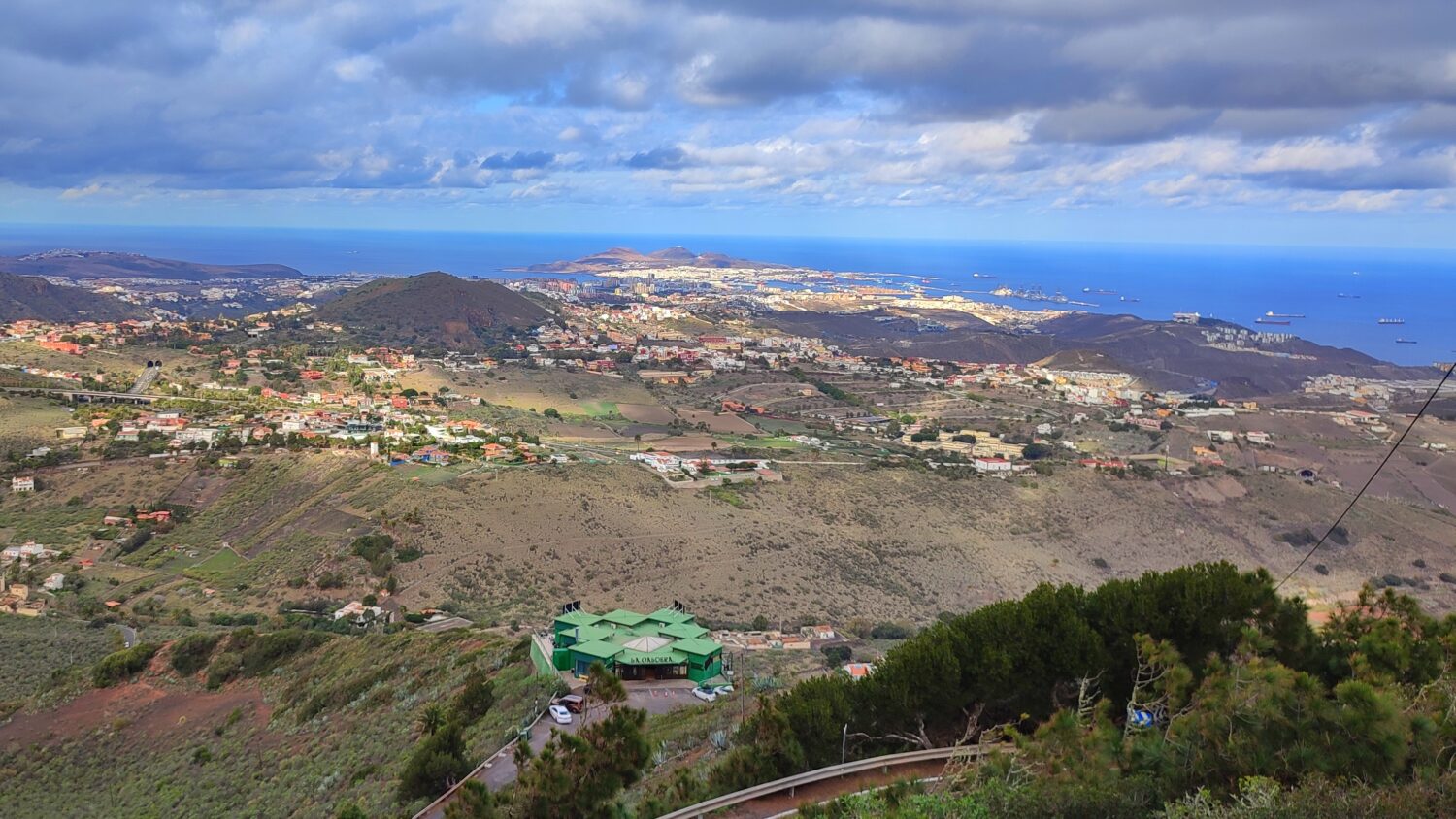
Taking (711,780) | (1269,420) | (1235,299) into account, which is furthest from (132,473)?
(1235,299)

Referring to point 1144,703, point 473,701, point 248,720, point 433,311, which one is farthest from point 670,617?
point 433,311

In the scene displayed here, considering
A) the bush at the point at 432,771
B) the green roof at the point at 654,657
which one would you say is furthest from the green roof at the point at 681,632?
the bush at the point at 432,771

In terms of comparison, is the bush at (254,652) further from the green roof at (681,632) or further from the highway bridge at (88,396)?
the highway bridge at (88,396)

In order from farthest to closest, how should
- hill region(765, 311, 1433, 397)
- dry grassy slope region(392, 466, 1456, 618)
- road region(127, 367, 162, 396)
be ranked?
1. hill region(765, 311, 1433, 397)
2. road region(127, 367, 162, 396)
3. dry grassy slope region(392, 466, 1456, 618)

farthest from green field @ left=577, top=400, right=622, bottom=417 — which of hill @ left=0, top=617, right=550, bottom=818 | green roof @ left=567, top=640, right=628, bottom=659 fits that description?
green roof @ left=567, top=640, right=628, bottom=659

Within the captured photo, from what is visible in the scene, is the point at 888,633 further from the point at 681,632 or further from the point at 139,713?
the point at 139,713

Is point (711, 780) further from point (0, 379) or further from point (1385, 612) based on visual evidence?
point (0, 379)

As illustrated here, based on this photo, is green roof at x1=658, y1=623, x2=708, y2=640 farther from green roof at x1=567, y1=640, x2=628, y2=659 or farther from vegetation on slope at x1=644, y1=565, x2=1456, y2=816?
vegetation on slope at x1=644, y1=565, x2=1456, y2=816
